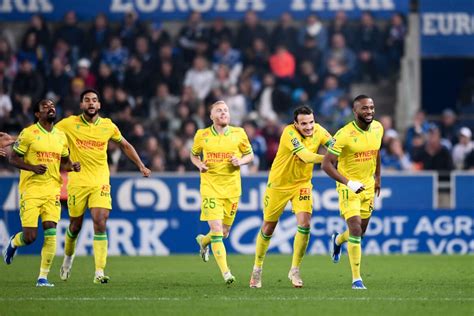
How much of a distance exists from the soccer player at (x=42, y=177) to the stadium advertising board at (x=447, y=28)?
44.0 feet

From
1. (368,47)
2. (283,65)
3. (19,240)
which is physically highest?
(368,47)

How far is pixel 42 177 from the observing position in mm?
14125

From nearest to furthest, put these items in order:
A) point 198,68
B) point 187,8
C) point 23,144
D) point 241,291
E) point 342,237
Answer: point 241,291
point 23,144
point 342,237
point 198,68
point 187,8

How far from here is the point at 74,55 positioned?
2577 cm

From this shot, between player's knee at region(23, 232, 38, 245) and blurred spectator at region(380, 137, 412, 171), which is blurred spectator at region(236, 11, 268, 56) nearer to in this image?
blurred spectator at region(380, 137, 412, 171)

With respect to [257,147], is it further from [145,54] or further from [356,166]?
[356,166]

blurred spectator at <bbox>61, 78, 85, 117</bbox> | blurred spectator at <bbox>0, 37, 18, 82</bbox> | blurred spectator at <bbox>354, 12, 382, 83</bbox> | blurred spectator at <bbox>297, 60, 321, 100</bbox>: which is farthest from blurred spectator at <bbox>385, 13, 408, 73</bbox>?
blurred spectator at <bbox>0, 37, 18, 82</bbox>

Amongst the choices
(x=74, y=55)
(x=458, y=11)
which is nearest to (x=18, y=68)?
(x=74, y=55)

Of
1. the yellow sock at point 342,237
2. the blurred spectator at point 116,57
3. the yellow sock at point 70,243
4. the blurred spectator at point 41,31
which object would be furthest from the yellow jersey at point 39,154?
the blurred spectator at point 41,31

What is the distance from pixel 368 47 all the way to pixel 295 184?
11777 millimetres

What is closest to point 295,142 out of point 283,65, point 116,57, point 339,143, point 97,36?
point 339,143

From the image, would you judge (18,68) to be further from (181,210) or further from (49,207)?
(49,207)

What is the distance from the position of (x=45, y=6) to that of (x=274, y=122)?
618 centimetres

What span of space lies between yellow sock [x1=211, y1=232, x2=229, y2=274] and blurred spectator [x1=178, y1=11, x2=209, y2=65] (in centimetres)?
1182
